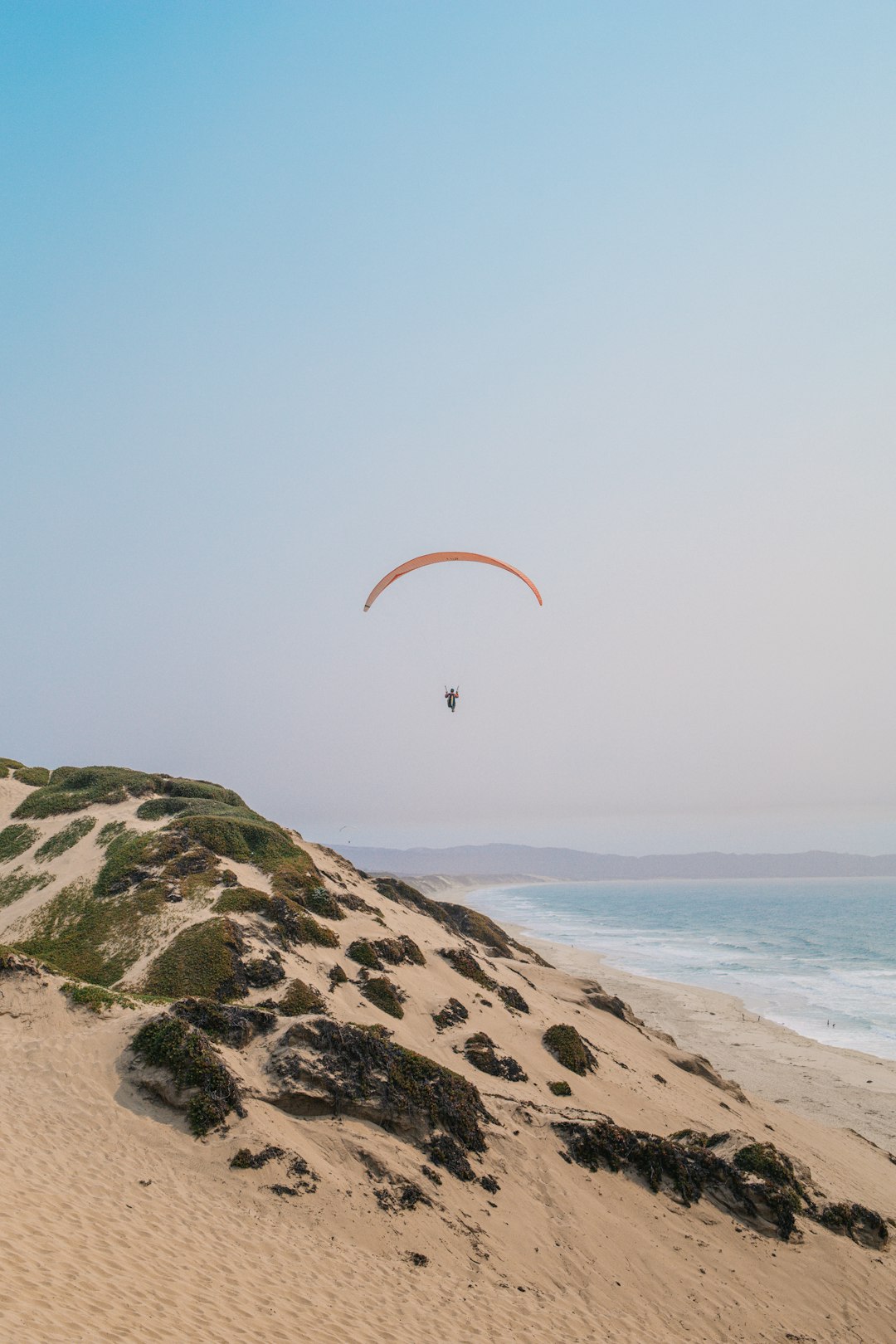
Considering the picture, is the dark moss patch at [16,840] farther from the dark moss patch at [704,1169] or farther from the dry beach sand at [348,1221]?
the dark moss patch at [704,1169]

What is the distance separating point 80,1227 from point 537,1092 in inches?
526

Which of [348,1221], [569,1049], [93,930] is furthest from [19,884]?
[569,1049]

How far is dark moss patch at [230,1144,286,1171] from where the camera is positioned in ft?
46.2

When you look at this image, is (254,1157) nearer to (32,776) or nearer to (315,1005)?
(315,1005)

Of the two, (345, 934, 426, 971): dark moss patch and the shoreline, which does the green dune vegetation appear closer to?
(345, 934, 426, 971): dark moss patch

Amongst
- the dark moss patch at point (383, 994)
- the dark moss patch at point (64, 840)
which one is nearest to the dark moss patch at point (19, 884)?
the dark moss patch at point (64, 840)

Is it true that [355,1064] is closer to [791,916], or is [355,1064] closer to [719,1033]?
[719,1033]

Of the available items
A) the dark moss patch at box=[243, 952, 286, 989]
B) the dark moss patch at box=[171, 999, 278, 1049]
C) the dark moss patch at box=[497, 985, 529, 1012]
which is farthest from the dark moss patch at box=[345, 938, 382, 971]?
the dark moss patch at box=[171, 999, 278, 1049]

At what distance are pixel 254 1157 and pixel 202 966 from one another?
28.3 feet

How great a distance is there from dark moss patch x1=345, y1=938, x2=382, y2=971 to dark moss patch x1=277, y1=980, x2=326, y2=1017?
3.99 m

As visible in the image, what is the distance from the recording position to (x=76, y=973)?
23.1 meters

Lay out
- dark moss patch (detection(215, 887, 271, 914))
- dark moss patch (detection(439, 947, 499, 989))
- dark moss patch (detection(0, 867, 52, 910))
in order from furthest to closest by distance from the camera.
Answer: dark moss patch (detection(0, 867, 52, 910)) → dark moss patch (detection(439, 947, 499, 989)) → dark moss patch (detection(215, 887, 271, 914))

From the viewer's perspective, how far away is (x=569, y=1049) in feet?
79.3

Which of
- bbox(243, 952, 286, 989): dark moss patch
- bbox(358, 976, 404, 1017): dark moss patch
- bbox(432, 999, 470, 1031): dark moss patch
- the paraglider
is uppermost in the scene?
the paraglider
